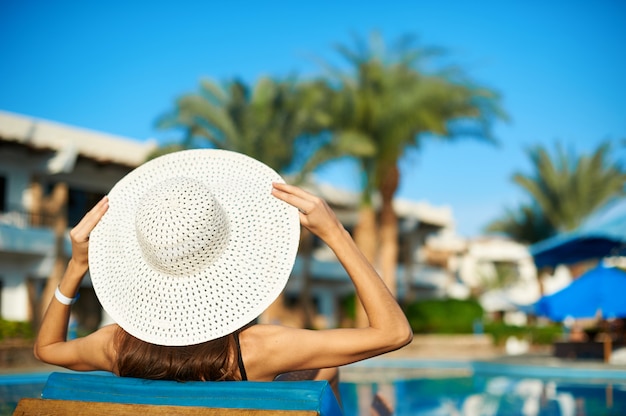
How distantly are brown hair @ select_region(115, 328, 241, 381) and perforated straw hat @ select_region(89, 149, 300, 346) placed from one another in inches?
6.6

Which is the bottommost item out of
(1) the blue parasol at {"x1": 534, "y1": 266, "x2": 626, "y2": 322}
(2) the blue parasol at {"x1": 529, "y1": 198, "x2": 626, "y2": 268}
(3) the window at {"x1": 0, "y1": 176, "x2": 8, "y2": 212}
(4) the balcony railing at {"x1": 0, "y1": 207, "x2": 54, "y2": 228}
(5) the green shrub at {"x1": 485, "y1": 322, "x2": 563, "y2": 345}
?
(5) the green shrub at {"x1": 485, "y1": 322, "x2": 563, "y2": 345}

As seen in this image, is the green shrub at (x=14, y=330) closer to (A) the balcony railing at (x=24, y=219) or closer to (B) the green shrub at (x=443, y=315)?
(A) the balcony railing at (x=24, y=219)

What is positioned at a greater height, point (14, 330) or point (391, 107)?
point (391, 107)

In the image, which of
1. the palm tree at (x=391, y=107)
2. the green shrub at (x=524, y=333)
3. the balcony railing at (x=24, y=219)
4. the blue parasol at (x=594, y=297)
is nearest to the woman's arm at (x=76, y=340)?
the blue parasol at (x=594, y=297)

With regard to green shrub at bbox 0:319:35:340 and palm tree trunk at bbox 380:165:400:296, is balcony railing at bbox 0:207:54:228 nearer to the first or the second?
green shrub at bbox 0:319:35:340

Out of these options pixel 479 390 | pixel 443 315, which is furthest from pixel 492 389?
pixel 443 315

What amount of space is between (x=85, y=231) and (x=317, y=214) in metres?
0.86

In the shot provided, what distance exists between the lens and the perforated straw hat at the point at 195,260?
2.08 metres

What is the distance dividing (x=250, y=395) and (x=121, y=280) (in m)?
0.58

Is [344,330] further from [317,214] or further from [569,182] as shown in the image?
[569,182]

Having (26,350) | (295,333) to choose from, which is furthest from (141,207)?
(26,350)

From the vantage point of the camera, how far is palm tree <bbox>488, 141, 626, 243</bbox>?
1268 inches

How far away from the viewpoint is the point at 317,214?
6.93 ft

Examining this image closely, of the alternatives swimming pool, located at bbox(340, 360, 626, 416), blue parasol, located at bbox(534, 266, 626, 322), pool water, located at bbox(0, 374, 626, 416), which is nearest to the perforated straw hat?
pool water, located at bbox(0, 374, 626, 416)
